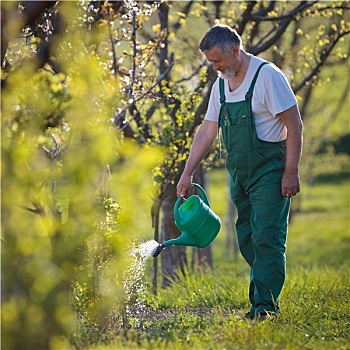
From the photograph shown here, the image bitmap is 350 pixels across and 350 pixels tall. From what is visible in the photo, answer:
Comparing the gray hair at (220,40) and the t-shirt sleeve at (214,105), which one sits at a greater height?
the gray hair at (220,40)

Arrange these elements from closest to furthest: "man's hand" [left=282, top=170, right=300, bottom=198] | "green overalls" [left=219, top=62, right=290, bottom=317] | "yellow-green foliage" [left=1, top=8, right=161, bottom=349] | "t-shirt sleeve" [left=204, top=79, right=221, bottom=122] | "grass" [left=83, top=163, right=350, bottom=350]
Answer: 1. "yellow-green foliage" [left=1, top=8, right=161, bottom=349]
2. "grass" [left=83, top=163, right=350, bottom=350]
3. "man's hand" [left=282, top=170, right=300, bottom=198]
4. "green overalls" [left=219, top=62, right=290, bottom=317]
5. "t-shirt sleeve" [left=204, top=79, right=221, bottom=122]

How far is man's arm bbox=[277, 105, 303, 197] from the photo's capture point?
17.1ft

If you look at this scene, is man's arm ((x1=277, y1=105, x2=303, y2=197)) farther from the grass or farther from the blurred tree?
the blurred tree

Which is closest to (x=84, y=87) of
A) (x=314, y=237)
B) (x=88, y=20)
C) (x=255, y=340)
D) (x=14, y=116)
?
(x=14, y=116)

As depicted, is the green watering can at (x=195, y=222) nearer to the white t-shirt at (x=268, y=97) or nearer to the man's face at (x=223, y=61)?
the white t-shirt at (x=268, y=97)

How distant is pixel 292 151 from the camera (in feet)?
17.1

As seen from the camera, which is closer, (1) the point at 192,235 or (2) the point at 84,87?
(2) the point at 84,87

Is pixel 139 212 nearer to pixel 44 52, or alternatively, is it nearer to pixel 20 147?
pixel 20 147

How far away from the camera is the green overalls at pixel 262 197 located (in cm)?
531

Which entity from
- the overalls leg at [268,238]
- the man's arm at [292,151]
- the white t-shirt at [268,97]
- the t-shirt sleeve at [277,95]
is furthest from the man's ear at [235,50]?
the overalls leg at [268,238]

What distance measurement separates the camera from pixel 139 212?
390cm

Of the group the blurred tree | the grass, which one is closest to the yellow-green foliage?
the blurred tree

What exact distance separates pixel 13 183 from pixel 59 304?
570 millimetres

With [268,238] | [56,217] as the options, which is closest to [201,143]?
[268,238]
